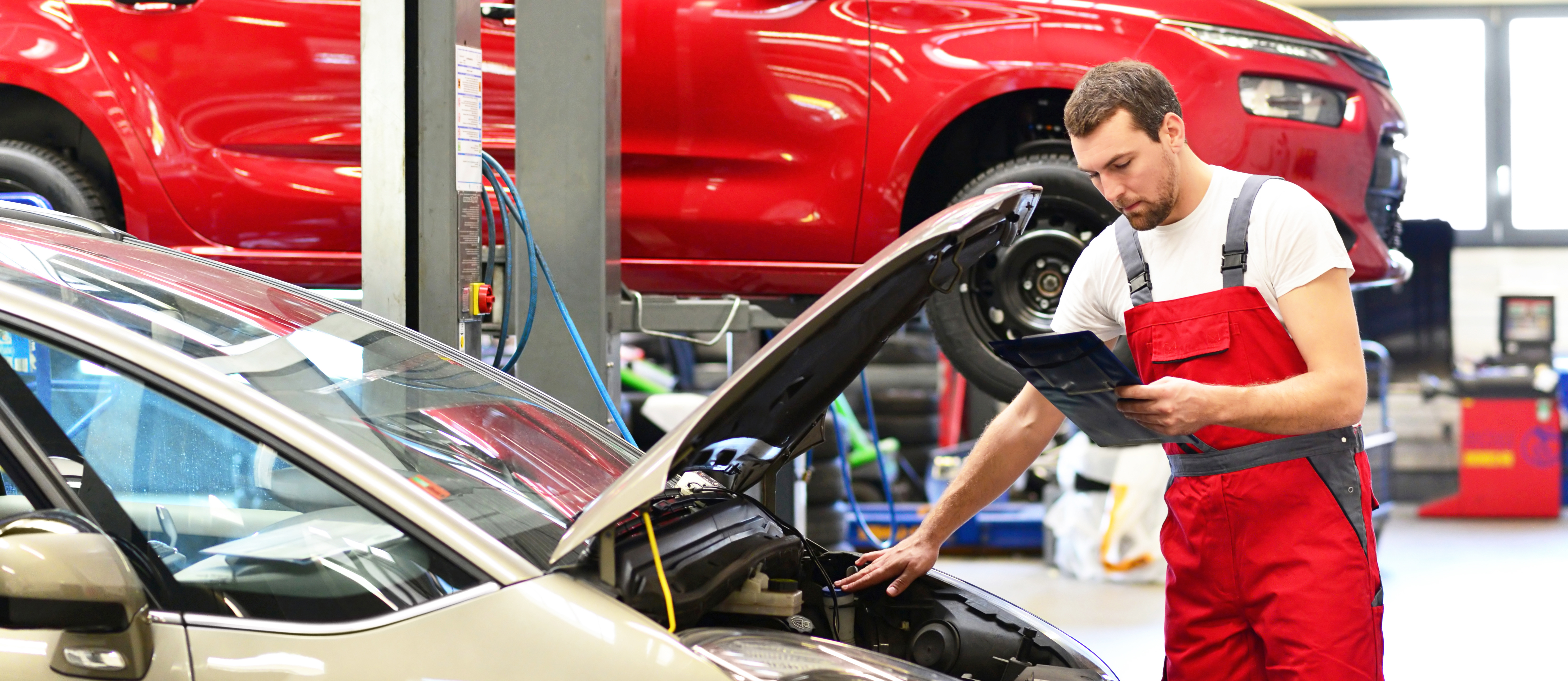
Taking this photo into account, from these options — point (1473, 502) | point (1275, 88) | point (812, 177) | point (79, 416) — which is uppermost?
point (1275, 88)

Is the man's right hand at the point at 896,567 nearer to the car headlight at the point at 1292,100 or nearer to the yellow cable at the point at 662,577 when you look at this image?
the yellow cable at the point at 662,577

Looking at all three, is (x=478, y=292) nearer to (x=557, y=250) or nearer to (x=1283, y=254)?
(x=557, y=250)

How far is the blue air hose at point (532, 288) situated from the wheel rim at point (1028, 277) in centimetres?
109

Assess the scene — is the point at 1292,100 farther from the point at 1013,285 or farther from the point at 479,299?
the point at 479,299

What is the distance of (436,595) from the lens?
4.07ft

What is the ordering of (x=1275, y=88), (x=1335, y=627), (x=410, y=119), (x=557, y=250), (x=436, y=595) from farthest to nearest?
(x=1275, y=88)
(x=557, y=250)
(x=410, y=119)
(x=1335, y=627)
(x=436, y=595)

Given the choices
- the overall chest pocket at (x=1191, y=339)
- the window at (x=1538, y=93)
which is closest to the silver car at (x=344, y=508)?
the overall chest pocket at (x=1191, y=339)

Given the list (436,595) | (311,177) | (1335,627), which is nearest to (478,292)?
(311,177)

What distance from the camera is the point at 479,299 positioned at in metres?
2.51

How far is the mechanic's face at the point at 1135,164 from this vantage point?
180 centimetres

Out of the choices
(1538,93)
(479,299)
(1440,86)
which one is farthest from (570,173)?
(1538,93)

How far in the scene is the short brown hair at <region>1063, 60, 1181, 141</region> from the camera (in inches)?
70.4

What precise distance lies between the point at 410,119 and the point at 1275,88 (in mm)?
2218

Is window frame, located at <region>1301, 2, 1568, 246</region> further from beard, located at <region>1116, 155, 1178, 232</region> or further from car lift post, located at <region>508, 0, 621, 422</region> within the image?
beard, located at <region>1116, 155, 1178, 232</region>
